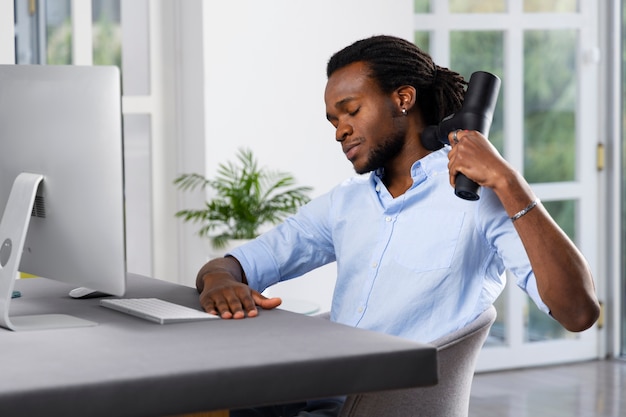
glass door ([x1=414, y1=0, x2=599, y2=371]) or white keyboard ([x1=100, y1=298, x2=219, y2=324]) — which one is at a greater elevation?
glass door ([x1=414, y1=0, x2=599, y2=371])

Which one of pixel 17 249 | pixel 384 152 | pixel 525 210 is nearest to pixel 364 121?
pixel 384 152

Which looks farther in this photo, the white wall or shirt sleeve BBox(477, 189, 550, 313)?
the white wall

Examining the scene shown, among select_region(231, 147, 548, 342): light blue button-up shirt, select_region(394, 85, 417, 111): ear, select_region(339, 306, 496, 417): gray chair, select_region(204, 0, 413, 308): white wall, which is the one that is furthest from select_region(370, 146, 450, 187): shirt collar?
select_region(204, 0, 413, 308): white wall

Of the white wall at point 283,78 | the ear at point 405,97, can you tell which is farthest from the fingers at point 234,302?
the white wall at point 283,78

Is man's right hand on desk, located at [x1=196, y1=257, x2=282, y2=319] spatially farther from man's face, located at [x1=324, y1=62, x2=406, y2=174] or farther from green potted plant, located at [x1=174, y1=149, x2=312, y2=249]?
green potted plant, located at [x1=174, y1=149, x2=312, y2=249]

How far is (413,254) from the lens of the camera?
2172mm

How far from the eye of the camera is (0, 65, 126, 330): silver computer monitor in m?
1.79

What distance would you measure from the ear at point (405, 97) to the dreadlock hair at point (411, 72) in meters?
0.01

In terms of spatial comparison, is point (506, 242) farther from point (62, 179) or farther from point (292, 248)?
point (62, 179)

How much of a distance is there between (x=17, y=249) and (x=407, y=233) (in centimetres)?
81

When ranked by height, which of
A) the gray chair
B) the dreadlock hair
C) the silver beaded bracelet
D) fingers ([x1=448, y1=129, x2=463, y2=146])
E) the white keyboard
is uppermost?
the dreadlock hair

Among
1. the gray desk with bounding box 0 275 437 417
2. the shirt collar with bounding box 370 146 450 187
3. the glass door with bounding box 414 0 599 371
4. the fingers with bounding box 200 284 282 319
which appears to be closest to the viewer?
the gray desk with bounding box 0 275 437 417

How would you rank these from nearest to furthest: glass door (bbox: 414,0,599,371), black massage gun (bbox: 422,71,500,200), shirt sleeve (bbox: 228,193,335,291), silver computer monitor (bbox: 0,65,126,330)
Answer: silver computer monitor (bbox: 0,65,126,330) → black massage gun (bbox: 422,71,500,200) → shirt sleeve (bbox: 228,193,335,291) → glass door (bbox: 414,0,599,371)

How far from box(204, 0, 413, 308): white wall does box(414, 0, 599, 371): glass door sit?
39 cm
